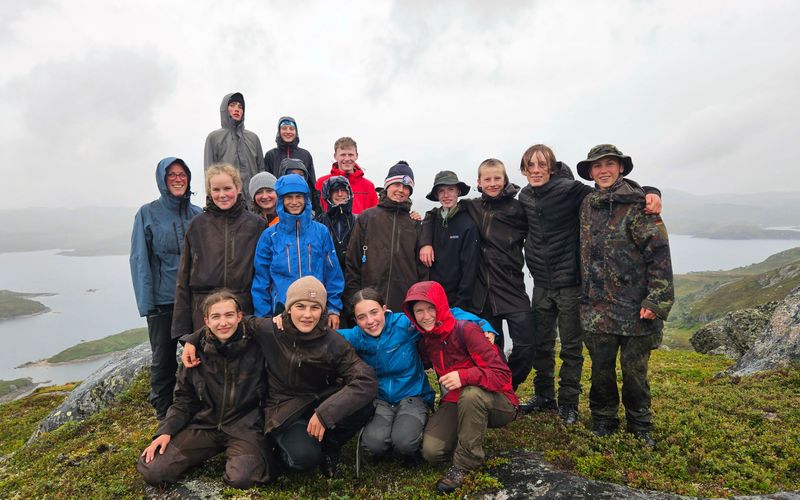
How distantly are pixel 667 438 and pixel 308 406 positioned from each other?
637cm

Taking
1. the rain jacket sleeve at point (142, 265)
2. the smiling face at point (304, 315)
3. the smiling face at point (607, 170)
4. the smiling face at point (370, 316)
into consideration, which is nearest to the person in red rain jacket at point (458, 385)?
the smiling face at point (370, 316)

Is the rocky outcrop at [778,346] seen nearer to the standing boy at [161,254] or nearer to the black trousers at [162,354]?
the black trousers at [162,354]

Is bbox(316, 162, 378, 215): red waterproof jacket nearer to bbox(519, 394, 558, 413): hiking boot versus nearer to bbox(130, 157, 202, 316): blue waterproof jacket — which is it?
bbox(130, 157, 202, 316): blue waterproof jacket

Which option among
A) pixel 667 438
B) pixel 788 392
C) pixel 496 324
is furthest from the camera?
pixel 788 392

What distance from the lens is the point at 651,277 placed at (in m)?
6.77

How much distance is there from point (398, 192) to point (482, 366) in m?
3.79

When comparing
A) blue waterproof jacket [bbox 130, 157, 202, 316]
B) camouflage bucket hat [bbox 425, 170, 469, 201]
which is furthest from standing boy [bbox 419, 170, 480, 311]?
A: blue waterproof jacket [bbox 130, 157, 202, 316]

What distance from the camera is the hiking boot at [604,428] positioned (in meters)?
7.52

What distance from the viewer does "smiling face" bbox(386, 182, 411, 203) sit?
8406 mm

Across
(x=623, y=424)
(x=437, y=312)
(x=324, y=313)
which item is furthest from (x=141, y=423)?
(x=623, y=424)

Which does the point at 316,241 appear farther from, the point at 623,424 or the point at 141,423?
the point at 141,423

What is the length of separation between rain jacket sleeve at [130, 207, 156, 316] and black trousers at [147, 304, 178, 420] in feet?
0.85

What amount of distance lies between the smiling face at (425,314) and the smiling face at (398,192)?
2598 millimetres

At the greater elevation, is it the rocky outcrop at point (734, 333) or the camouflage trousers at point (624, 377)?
the camouflage trousers at point (624, 377)
